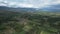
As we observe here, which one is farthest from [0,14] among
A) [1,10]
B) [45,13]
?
[45,13]

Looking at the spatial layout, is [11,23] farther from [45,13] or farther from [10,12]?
[45,13]

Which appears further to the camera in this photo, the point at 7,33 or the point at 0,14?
the point at 0,14

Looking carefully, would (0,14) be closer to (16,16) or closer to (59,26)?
(16,16)

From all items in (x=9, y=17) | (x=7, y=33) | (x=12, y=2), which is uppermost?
(x=12, y=2)

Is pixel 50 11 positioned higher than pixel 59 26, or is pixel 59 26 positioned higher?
pixel 50 11

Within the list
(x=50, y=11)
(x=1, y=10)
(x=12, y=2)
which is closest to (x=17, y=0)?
(x=12, y=2)

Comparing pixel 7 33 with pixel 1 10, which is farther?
pixel 1 10
